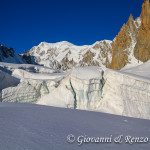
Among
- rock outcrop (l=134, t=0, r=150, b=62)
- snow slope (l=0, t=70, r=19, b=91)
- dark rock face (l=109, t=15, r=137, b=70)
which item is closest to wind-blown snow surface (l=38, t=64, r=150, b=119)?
snow slope (l=0, t=70, r=19, b=91)

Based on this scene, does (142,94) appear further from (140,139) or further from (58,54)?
(58,54)

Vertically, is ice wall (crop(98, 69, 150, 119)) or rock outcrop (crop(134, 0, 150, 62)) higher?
rock outcrop (crop(134, 0, 150, 62))

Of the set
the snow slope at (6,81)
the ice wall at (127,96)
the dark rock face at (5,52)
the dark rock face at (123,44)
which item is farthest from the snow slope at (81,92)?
the dark rock face at (5,52)

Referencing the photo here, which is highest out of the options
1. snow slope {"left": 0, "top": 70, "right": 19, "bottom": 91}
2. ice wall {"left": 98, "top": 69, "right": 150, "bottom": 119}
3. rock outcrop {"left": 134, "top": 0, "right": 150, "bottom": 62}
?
rock outcrop {"left": 134, "top": 0, "right": 150, "bottom": 62}

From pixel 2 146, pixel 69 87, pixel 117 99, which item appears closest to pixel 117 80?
pixel 117 99

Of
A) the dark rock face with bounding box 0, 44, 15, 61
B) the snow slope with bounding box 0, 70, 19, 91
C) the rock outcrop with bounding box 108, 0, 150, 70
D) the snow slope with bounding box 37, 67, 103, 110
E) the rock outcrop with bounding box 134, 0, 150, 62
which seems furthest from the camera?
the dark rock face with bounding box 0, 44, 15, 61

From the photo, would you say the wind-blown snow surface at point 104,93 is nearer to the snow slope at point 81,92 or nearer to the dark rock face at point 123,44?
the snow slope at point 81,92

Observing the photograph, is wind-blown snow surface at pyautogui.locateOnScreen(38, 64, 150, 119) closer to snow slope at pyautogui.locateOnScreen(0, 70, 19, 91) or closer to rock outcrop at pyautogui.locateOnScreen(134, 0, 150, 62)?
snow slope at pyautogui.locateOnScreen(0, 70, 19, 91)

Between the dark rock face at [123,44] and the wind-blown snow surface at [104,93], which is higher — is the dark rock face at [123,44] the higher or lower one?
the higher one

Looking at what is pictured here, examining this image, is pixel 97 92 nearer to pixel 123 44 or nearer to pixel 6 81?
pixel 6 81

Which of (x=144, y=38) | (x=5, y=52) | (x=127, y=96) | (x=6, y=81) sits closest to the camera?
(x=127, y=96)

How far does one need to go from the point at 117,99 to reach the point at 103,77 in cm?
Answer: 193

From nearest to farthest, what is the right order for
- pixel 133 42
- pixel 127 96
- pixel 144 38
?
pixel 127 96 → pixel 144 38 → pixel 133 42

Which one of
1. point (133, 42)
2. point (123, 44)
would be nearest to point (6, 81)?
Answer: point (123, 44)
